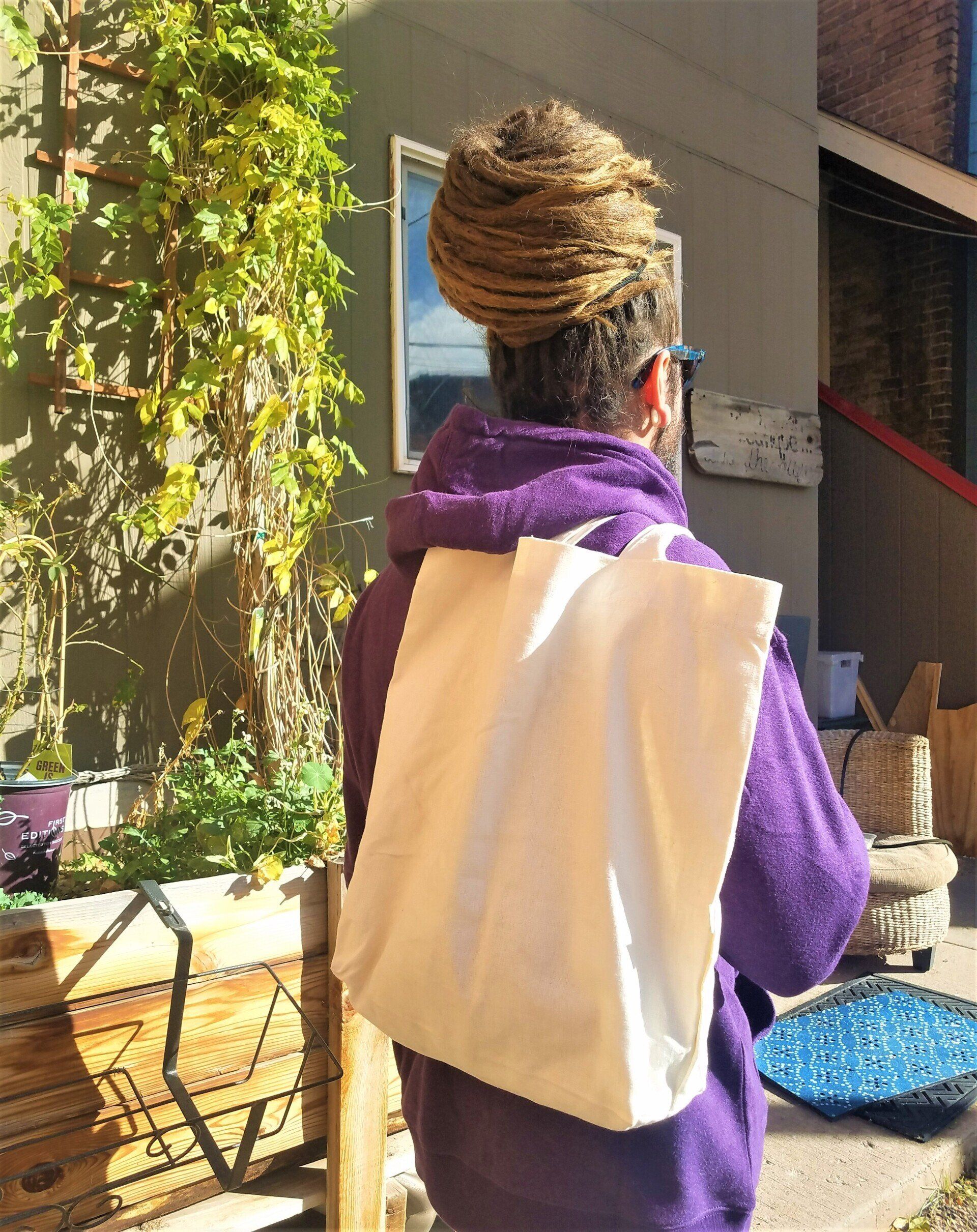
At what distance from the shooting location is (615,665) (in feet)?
2.57

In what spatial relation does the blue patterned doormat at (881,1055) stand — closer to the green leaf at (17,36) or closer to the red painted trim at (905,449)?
the green leaf at (17,36)

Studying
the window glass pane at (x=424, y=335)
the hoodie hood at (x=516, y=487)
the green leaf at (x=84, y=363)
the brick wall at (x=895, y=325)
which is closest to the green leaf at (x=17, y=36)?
the green leaf at (x=84, y=363)

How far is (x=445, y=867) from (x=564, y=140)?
0.74 metres

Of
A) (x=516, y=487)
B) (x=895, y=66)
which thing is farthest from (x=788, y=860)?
(x=895, y=66)

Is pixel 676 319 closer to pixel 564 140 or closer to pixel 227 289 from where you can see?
pixel 564 140

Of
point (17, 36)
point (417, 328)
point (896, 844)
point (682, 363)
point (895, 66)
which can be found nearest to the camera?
point (682, 363)

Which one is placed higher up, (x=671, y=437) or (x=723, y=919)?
(x=671, y=437)

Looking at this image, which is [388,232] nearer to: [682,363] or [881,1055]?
[682,363]

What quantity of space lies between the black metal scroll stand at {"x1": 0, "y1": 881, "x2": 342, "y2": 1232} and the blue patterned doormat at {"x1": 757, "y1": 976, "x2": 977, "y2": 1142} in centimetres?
164

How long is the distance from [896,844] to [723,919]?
128 inches

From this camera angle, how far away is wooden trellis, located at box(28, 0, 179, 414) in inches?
100

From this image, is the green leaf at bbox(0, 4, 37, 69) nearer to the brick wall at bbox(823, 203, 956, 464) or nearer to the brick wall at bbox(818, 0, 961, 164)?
the brick wall at bbox(823, 203, 956, 464)

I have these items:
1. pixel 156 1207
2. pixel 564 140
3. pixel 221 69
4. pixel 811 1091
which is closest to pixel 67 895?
pixel 156 1207

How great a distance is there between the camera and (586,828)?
30.5 inches
